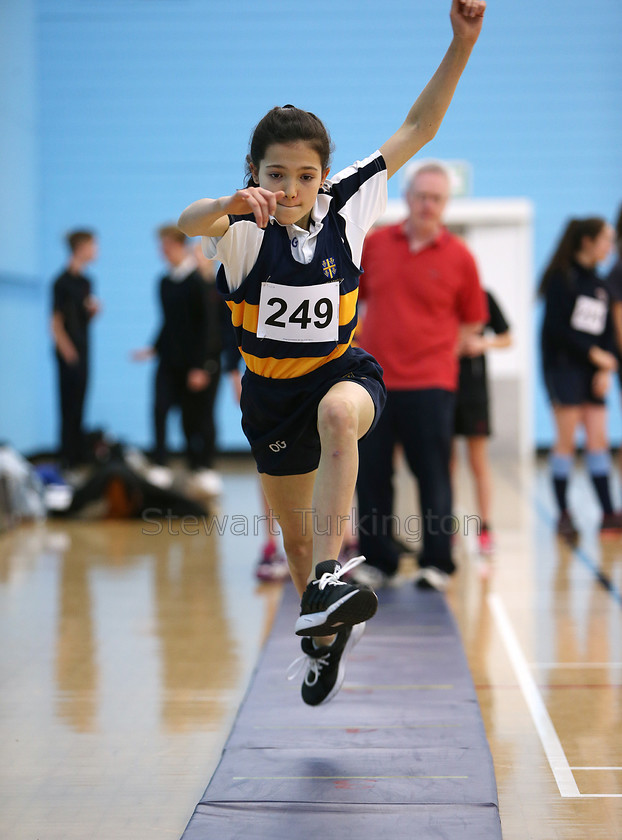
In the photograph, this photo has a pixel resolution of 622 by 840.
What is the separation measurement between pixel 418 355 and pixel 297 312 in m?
1.81

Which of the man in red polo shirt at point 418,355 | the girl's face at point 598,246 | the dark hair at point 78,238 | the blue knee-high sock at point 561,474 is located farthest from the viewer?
the dark hair at point 78,238

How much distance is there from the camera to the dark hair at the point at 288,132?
2.19 m

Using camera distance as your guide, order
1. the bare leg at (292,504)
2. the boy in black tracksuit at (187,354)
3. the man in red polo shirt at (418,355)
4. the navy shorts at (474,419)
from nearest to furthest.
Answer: the bare leg at (292,504) → the man in red polo shirt at (418,355) → the navy shorts at (474,419) → the boy in black tracksuit at (187,354)

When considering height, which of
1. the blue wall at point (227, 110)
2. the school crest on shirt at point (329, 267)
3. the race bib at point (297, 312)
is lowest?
the race bib at point (297, 312)

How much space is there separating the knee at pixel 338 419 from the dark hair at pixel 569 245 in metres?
3.39

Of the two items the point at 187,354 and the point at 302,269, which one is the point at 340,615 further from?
the point at 187,354

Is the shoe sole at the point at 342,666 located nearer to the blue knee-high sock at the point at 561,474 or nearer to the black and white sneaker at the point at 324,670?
the black and white sneaker at the point at 324,670

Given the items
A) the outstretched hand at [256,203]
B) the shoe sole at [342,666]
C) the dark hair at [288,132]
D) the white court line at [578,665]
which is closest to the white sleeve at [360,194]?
the dark hair at [288,132]

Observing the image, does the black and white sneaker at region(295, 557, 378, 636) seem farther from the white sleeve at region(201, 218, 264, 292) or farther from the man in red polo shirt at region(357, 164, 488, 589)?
the man in red polo shirt at region(357, 164, 488, 589)

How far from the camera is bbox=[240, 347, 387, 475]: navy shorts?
7.95 feet

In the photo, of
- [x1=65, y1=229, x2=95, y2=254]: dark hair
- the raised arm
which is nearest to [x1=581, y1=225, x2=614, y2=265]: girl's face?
the raised arm

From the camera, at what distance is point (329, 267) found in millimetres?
2346

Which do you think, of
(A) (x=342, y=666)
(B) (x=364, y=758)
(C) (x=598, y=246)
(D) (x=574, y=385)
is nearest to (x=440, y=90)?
(A) (x=342, y=666)

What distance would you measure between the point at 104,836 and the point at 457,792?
2.49 feet
